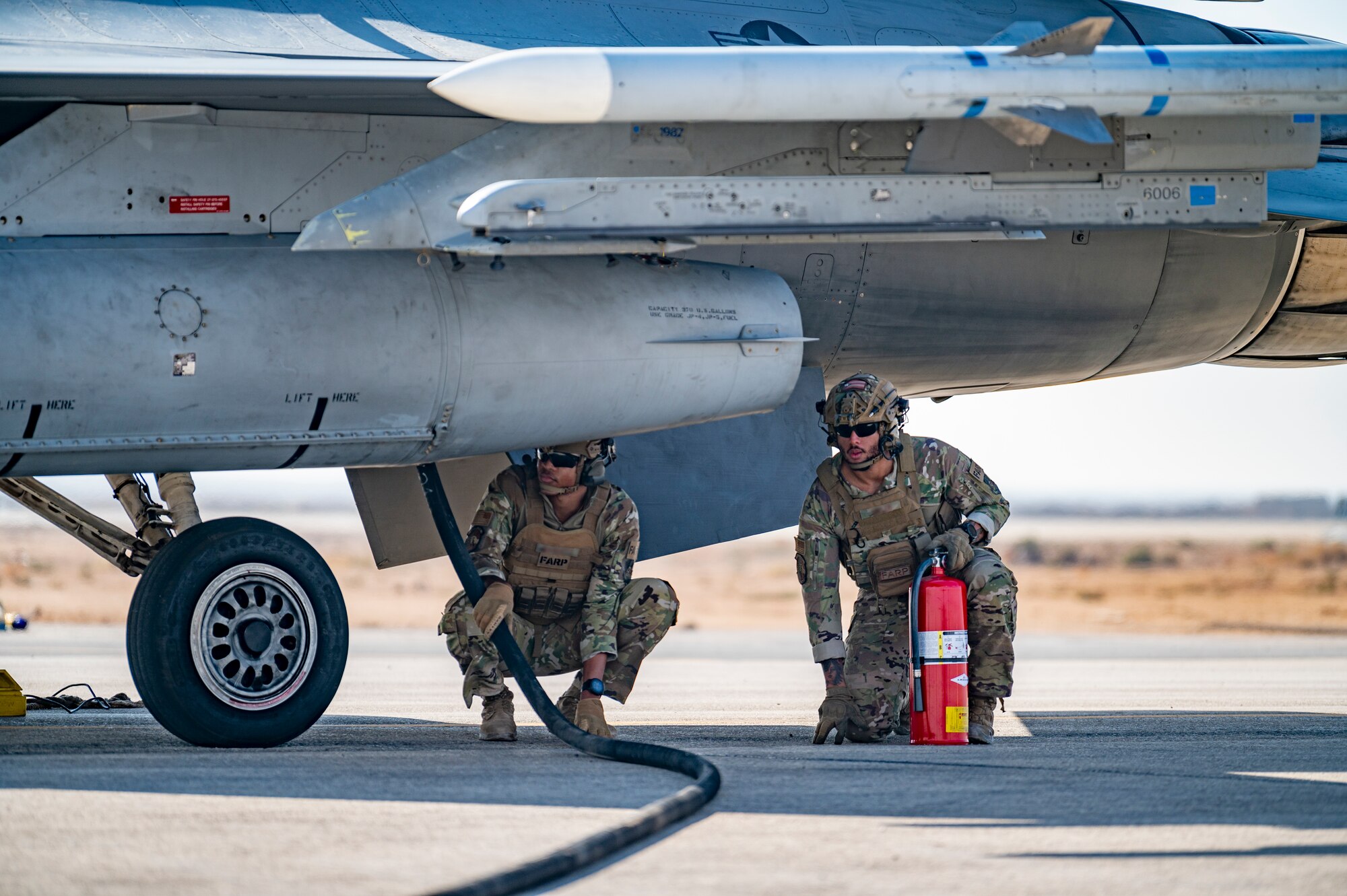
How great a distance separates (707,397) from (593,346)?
29.5 inches

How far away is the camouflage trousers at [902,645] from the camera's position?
7.57 metres

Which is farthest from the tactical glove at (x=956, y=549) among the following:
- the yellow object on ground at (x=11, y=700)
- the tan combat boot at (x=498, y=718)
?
the yellow object on ground at (x=11, y=700)

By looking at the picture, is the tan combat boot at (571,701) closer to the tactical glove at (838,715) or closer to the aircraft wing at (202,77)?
the tactical glove at (838,715)

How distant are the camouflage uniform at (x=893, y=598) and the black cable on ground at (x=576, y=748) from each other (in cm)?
140

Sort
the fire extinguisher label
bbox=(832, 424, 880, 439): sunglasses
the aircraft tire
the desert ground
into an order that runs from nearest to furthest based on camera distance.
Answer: the aircraft tire
the fire extinguisher label
bbox=(832, 424, 880, 439): sunglasses
the desert ground

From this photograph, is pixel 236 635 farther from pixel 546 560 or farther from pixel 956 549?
A: pixel 956 549

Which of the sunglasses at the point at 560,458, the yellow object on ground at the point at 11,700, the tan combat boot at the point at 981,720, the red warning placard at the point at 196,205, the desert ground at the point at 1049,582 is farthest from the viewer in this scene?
the desert ground at the point at 1049,582

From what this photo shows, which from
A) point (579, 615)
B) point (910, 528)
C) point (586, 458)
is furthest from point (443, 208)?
point (910, 528)

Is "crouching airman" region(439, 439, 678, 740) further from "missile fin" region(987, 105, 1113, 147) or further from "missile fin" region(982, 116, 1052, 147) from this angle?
"missile fin" region(987, 105, 1113, 147)

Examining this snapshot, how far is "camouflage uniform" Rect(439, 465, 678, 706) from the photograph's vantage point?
7.64 m

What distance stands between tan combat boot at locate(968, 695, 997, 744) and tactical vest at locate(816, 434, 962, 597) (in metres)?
0.70

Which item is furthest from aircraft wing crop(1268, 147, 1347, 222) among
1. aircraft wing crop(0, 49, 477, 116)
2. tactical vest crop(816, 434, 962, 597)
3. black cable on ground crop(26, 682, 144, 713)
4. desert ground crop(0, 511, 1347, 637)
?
desert ground crop(0, 511, 1347, 637)

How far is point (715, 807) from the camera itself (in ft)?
17.4

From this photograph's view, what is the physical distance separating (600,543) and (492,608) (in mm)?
775
